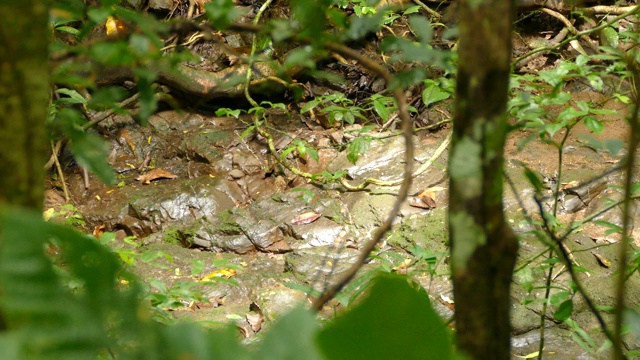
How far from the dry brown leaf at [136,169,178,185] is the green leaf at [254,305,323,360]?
15.0ft

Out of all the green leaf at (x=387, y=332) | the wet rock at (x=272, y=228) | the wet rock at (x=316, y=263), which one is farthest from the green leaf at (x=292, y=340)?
the wet rock at (x=272, y=228)

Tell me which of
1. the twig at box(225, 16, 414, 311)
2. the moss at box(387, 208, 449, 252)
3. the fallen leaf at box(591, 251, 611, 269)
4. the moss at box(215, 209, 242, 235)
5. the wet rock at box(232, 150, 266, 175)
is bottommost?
the moss at box(215, 209, 242, 235)

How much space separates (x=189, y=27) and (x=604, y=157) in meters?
3.76

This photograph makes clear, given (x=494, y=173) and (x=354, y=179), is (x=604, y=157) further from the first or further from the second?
(x=494, y=173)

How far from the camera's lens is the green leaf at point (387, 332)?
439mm

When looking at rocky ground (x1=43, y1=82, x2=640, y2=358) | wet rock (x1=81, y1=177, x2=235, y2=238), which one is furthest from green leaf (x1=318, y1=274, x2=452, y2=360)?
wet rock (x1=81, y1=177, x2=235, y2=238)

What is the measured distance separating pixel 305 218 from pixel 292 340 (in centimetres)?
373

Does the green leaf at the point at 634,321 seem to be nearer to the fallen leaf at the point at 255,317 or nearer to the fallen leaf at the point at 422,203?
the fallen leaf at the point at 255,317

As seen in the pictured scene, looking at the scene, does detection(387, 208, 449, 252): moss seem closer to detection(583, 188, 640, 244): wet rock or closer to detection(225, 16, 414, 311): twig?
detection(583, 188, 640, 244): wet rock

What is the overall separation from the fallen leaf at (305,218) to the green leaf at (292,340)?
3.70 meters

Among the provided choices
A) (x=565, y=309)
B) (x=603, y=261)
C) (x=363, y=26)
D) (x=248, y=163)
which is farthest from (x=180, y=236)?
(x=363, y=26)

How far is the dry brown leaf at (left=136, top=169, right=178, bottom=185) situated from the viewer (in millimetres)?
4809

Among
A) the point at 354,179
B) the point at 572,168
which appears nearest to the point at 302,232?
the point at 354,179

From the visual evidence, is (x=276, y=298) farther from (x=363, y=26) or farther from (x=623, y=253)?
(x=623, y=253)
